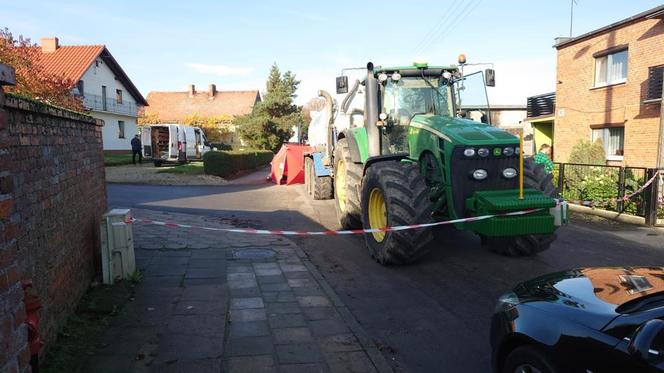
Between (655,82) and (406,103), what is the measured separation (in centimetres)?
1118

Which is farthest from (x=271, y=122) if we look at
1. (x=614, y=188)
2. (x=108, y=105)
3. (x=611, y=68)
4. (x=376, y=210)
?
(x=376, y=210)

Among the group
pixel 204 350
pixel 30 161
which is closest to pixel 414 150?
pixel 204 350

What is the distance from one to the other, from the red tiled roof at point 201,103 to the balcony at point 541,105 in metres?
40.4

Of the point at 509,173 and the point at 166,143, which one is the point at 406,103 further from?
the point at 166,143

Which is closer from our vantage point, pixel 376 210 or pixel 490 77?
pixel 376 210

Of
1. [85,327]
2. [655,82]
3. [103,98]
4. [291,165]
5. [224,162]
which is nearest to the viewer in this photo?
[85,327]

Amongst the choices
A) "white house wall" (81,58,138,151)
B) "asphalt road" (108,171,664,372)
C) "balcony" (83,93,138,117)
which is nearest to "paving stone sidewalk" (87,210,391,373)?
"asphalt road" (108,171,664,372)

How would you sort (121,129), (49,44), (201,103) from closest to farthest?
(49,44) < (121,129) < (201,103)

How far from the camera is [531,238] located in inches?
276

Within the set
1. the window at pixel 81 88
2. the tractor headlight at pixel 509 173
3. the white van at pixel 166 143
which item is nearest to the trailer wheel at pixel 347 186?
the tractor headlight at pixel 509 173

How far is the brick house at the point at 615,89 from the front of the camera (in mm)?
15781

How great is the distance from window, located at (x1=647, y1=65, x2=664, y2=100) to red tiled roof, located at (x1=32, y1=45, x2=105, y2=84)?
34123 mm

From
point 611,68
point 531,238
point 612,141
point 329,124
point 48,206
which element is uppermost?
point 611,68

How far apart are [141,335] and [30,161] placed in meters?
1.67
